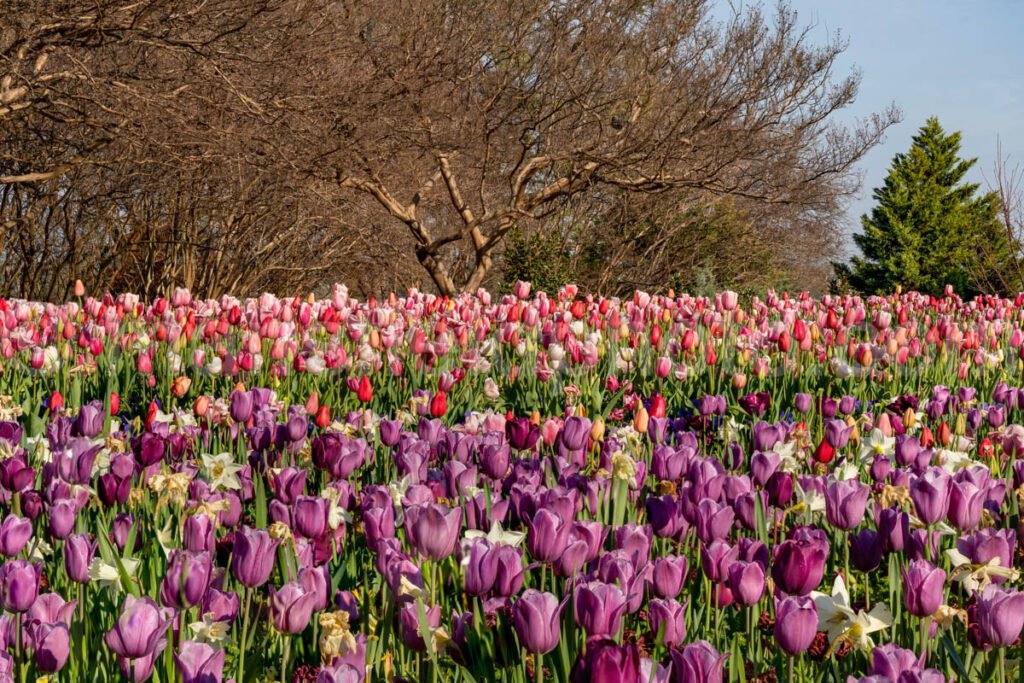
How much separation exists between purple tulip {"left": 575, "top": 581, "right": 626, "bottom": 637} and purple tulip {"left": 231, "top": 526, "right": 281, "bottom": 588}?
0.55 metres

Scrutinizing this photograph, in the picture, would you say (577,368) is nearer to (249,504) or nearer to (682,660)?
(249,504)

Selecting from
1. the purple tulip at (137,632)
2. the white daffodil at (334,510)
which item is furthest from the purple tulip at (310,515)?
the purple tulip at (137,632)

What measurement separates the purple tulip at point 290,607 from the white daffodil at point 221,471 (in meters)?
0.98

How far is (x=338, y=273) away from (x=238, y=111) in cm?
665

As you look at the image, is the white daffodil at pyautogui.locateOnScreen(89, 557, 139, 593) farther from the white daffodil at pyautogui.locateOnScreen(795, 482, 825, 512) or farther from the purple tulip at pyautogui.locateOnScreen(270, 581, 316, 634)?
the white daffodil at pyautogui.locateOnScreen(795, 482, 825, 512)

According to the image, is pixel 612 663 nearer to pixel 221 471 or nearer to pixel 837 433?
pixel 221 471

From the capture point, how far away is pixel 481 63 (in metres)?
14.1

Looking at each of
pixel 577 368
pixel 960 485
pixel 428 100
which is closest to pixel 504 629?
pixel 960 485

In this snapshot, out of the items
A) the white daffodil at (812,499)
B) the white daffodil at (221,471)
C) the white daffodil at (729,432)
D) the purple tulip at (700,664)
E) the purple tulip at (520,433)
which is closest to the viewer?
the purple tulip at (700,664)

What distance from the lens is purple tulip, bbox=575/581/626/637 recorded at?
1461 mm

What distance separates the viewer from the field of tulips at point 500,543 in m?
1.57

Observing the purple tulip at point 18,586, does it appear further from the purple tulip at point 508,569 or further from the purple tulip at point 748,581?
the purple tulip at point 748,581

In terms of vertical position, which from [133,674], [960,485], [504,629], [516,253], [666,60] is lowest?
[133,674]

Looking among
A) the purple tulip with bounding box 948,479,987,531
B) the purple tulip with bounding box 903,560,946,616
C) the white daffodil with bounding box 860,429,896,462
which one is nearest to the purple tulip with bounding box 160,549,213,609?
the purple tulip with bounding box 903,560,946,616
